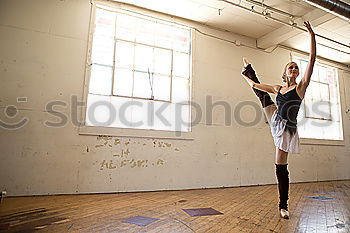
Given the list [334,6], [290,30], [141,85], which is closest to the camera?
[334,6]

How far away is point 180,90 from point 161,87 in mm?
369

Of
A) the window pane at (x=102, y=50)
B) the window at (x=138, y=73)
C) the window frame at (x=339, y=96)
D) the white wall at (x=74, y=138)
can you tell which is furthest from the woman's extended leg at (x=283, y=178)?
the window frame at (x=339, y=96)

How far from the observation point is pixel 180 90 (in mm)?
4121

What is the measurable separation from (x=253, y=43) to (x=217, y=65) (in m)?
1.15

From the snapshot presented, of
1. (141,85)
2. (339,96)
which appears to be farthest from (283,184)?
(339,96)

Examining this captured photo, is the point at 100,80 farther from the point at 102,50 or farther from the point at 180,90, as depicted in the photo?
the point at 180,90

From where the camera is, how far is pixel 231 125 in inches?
175

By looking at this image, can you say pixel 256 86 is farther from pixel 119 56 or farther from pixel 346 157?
pixel 346 157

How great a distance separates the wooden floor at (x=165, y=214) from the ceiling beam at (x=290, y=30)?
2.96m

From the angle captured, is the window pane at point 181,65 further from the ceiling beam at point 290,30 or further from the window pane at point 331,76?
the window pane at point 331,76

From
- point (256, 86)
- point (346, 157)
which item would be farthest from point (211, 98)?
point (346, 157)

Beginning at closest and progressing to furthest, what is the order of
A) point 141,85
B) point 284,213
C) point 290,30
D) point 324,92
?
point 284,213, point 141,85, point 290,30, point 324,92

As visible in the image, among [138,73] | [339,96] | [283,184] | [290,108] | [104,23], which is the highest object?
[104,23]

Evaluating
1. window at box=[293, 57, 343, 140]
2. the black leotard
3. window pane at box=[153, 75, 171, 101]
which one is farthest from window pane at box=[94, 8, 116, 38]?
window at box=[293, 57, 343, 140]
